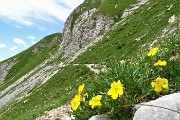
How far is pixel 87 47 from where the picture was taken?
6538 centimetres

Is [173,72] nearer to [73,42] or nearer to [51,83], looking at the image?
[51,83]

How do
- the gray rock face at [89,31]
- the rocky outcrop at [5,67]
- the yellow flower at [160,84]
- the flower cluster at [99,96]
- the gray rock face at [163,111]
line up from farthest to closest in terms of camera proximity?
the rocky outcrop at [5,67]
the gray rock face at [89,31]
the yellow flower at [160,84]
the flower cluster at [99,96]
the gray rock face at [163,111]

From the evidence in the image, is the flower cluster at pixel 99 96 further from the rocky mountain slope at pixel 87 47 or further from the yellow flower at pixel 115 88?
the rocky mountain slope at pixel 87 47

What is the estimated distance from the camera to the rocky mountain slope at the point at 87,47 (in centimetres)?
3350

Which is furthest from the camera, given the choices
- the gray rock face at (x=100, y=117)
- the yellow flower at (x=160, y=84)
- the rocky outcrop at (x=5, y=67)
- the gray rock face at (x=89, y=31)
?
the rocky outcrop at (x=5, y=67)

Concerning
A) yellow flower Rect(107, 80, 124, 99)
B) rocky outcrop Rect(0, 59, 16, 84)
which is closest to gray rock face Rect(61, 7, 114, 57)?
yellow flower Rect(107, 80, 124, 99)

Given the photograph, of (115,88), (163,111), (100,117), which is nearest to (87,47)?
(100,117)

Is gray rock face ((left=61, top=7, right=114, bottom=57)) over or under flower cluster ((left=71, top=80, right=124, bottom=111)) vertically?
over

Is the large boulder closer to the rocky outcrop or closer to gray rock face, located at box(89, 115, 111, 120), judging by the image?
gray rock face, located at box(89, 115, 111, 120)

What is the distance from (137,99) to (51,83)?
42.6 metres

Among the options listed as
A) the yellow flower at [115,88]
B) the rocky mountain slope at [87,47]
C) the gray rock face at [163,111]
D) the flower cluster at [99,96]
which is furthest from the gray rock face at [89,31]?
the gray rock face at [163,111]

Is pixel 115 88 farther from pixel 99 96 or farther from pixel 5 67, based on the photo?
pixel 5 67

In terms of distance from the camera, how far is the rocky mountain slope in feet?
110

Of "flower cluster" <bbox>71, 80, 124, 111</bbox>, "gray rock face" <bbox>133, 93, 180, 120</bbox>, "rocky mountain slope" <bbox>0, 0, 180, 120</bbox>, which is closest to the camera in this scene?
"gray rock face" <bbox>133, 93, 180, 120</bbox>
